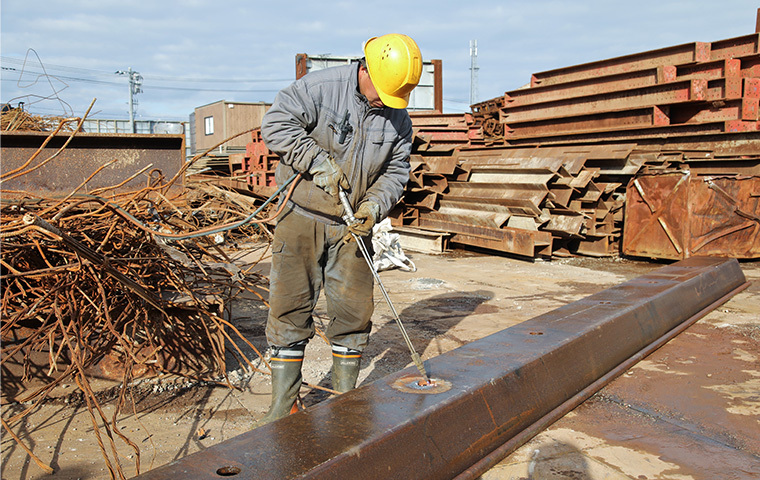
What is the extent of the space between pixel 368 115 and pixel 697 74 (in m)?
8.04

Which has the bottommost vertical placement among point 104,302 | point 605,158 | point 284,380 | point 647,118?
point 284,380

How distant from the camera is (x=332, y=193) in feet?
8.69

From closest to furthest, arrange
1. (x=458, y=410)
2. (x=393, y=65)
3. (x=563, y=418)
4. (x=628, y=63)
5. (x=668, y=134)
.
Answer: (x=458, y=410) < (x=563, y=418) < (x=393, y=65) < (x=668, y=134) < (x=628, y=63)

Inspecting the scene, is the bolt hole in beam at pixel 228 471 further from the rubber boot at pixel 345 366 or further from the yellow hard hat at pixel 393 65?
the yellow hard hat at pixel 393 65

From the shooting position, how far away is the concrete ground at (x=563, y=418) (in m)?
1.83

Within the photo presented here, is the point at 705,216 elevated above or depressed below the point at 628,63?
below

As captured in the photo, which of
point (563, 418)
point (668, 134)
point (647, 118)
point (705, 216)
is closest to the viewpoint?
point (563, 418)

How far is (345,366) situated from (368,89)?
4.68 feet

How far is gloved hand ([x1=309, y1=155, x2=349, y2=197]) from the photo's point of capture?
262 cm

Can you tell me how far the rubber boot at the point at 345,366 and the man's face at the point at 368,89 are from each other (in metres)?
1.27

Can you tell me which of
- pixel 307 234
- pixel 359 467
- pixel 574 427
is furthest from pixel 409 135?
pixel 359 467

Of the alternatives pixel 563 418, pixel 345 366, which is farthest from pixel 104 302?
pixel 563 418

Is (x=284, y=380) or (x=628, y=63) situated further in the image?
(x=628, y=63)

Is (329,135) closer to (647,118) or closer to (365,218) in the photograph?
(365,218)
